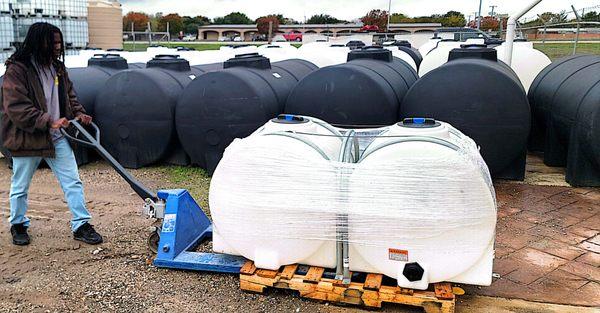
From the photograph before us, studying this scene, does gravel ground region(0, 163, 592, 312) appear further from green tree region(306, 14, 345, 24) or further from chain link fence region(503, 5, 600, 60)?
green tree region(306, 14, 345, 24)

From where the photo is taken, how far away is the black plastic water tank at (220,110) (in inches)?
258

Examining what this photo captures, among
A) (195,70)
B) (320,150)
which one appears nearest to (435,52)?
(195,70)

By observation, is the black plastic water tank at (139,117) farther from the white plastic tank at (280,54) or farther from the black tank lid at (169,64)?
the white plastic tank at (280,54)

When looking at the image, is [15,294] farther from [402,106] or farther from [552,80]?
[552,80]

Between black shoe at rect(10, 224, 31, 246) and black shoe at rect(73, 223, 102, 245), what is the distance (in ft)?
1.42

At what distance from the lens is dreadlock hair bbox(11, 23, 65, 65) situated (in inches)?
165

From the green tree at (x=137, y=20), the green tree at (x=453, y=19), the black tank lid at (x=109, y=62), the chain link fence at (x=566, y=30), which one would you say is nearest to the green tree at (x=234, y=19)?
the green tree at (x=137, y=20)

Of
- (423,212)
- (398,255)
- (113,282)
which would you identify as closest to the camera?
(423,212)

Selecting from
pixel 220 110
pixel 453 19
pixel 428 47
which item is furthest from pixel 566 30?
pixel 453 19

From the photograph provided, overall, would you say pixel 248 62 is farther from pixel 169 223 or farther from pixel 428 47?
pixel 428 47

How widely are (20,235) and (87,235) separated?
1.98 feet

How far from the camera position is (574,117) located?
645cm

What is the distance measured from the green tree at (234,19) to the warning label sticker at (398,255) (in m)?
96.1

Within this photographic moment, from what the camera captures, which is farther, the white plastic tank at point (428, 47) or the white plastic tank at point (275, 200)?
the white plastic tank at point (428, 47)
